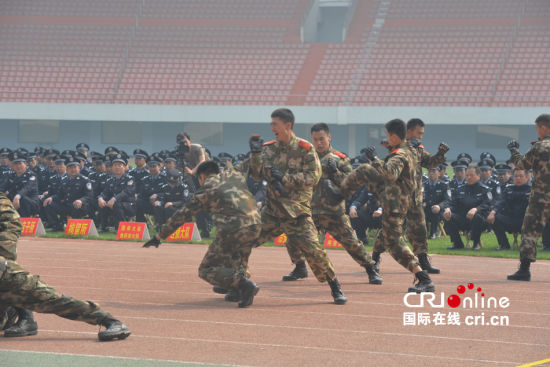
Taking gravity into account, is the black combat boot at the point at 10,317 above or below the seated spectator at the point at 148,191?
below

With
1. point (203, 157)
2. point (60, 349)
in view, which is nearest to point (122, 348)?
point (60, 349)

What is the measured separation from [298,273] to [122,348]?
4.53 m

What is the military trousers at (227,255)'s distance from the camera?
26.5ft

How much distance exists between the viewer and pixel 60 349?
20.1ft

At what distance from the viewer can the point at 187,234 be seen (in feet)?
51.5

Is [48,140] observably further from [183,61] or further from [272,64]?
[272,64]

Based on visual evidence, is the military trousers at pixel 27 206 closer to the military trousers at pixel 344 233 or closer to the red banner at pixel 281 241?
the red banner at pixel 281 241

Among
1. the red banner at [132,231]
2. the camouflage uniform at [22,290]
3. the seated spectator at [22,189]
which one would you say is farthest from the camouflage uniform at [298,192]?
the seated spectator at [22,189]

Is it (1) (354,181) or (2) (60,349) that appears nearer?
(2) (60,349)

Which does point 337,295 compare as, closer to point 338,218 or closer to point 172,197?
point 338,218

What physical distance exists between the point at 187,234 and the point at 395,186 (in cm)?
724

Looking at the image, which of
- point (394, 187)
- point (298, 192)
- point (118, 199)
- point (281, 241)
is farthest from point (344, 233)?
point (118, 199)

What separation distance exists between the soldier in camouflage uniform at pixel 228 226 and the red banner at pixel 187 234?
7428 mm

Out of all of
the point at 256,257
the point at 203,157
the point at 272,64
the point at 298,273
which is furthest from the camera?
the point at 272,64
